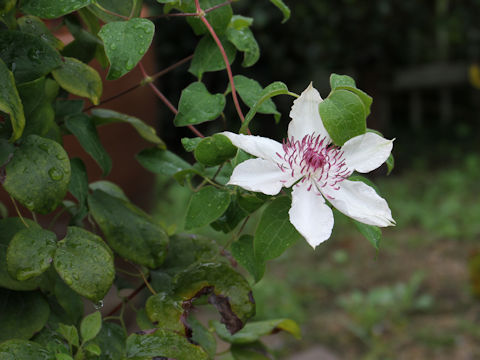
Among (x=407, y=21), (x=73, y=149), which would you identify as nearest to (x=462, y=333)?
(x=73, y=149)

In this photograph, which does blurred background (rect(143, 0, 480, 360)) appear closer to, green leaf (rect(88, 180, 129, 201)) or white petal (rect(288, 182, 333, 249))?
green leaf (rect(88, 180, 129, 201))

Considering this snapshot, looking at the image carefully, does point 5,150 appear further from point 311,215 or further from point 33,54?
point 311,215

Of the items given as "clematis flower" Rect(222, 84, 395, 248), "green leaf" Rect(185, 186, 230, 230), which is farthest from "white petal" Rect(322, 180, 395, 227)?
"green leaf" Rect(185, 186, 230, 230)

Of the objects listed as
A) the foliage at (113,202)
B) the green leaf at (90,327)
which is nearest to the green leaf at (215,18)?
the foliage at (113,202)

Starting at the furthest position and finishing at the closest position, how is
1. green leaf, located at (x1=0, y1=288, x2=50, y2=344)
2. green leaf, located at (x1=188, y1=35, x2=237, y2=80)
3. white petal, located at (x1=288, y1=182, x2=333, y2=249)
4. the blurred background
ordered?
the blurred background < green leaf, located at (x1=188, y1=35, x2=237, y2=80) < green leaf, located at (x1=0, y1=288, x2=50, y2=344) < white petal, located at (x1=288, y1=182, x2=333, y2=249)

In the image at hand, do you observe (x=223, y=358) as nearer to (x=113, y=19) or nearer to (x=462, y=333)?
(x=462, y=333)

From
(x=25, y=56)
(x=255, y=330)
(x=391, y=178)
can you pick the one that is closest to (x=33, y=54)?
(x=25, y=56)
